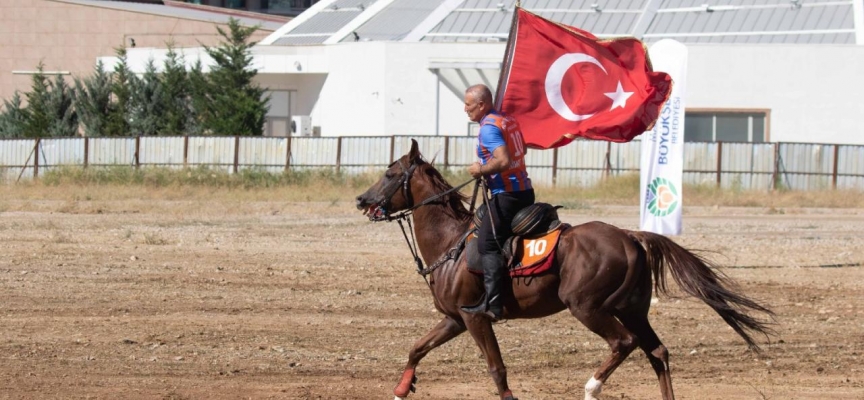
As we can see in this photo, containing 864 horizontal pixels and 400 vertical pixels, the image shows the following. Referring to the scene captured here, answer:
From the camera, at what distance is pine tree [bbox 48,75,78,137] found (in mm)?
50438

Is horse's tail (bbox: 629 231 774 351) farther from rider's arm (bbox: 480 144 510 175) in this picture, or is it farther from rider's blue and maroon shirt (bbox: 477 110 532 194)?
rider's arm (bbox: 480 144 510 175)

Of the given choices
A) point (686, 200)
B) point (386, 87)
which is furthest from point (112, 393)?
point (386, 87)

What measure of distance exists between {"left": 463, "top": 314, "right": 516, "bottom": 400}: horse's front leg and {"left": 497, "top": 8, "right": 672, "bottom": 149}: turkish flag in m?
5.55

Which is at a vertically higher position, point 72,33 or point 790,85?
point 72,33

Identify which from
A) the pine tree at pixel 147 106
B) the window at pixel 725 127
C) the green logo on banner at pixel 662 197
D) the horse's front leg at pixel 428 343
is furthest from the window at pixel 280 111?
the horse's front leg at pixel 428 343

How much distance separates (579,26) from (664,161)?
87.5ft

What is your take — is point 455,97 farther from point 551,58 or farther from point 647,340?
point 647,340

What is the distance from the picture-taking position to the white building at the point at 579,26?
41000 mm

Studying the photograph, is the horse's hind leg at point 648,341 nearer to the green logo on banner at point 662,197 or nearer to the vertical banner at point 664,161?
the vertical banner at point 664,161

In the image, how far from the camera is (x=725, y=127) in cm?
4191

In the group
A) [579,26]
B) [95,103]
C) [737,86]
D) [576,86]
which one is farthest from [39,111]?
[576,86]

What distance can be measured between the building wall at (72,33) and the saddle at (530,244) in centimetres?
4855

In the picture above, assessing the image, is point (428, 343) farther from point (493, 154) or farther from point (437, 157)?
point (437, 157)

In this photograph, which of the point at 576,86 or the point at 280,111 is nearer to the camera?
the point at 576,86
